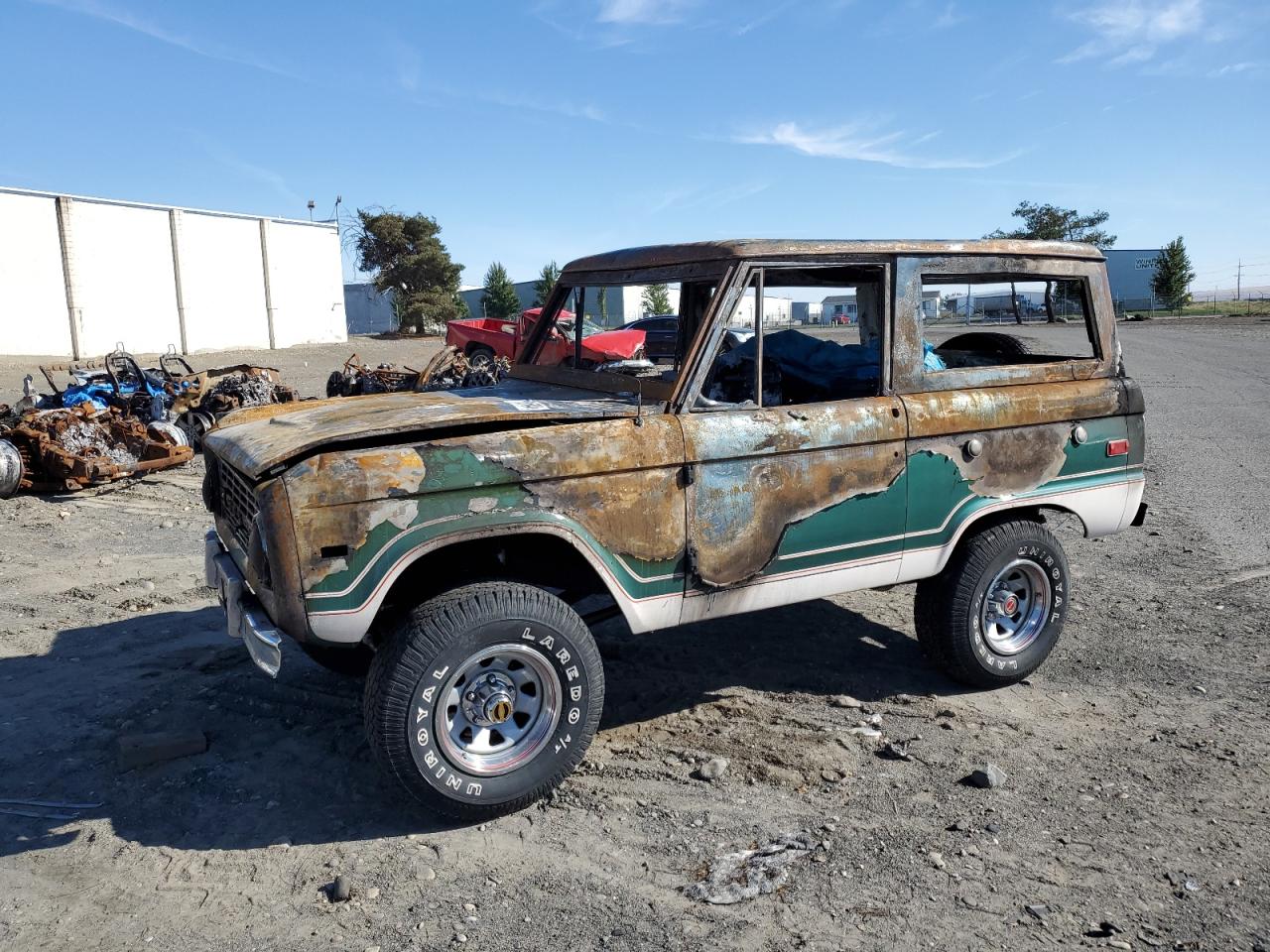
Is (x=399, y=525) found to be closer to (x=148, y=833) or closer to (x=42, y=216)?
(x=148, y=833)

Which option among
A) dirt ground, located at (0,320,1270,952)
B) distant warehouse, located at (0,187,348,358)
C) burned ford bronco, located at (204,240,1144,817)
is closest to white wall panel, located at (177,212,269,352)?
distant warehouse, located at (0,187,348,358)

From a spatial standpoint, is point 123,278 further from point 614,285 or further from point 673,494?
point 673,494

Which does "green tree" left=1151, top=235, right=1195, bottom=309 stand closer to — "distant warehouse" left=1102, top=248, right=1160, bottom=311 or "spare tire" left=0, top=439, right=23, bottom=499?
"distant warehouse" left=1102, top=248, right=1160, bottom=311

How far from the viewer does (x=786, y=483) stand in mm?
3795

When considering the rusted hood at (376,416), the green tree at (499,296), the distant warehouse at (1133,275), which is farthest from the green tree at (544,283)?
the rusted hood at (376,416)

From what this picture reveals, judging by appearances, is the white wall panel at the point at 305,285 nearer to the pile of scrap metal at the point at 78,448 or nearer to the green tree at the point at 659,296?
the pile of scrap metal at the point at 78,448

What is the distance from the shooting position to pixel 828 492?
3.89m

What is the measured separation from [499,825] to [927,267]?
115 inches

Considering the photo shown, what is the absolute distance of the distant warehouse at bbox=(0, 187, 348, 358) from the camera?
93.2 ft

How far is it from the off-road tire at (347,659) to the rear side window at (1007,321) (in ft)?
9.50

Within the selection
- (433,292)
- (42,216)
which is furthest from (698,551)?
(433,292)

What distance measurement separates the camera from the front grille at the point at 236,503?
134 inches

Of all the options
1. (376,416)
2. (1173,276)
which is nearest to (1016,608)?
(376,416)

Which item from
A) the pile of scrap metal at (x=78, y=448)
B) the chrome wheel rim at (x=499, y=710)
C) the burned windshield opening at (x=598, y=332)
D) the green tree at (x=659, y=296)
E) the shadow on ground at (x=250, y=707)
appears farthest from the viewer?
the pile of scrap metal at (x=78, y=448)
